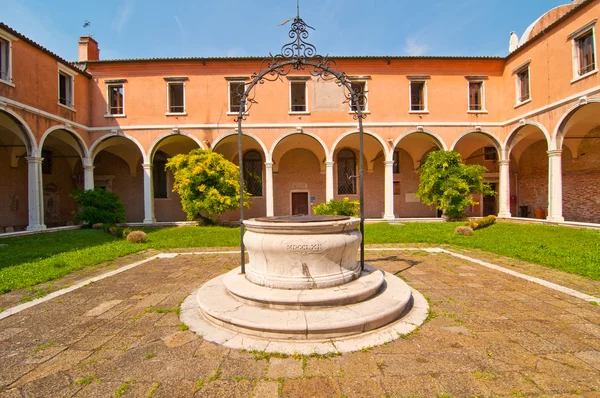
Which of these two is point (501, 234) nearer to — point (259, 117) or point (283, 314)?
point (283, 314)

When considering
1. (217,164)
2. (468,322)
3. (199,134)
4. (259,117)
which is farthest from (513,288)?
(199,134)

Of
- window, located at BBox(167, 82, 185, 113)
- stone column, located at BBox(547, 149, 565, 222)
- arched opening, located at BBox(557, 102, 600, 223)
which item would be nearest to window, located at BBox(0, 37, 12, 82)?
window, located at BBox(167, 82, 185, 113)

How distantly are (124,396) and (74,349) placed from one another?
1.22 m

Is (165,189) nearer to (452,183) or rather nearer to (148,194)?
(148,194)

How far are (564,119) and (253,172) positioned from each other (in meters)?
16.4

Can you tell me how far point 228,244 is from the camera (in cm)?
973

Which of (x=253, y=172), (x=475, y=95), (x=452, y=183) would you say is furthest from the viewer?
(x=253, y=172)

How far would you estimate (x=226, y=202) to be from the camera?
13570 millimetres

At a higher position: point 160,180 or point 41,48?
point 41,48

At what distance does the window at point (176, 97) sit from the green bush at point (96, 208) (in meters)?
6.08

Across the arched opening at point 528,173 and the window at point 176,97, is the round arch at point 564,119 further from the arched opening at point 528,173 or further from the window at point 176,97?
the window at point 176,97

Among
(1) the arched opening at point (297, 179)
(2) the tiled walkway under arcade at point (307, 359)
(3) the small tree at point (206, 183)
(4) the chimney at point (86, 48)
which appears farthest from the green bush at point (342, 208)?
(4) the chimney at point (86, 48)

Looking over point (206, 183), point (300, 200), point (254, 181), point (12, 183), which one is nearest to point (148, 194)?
point (206, 183)

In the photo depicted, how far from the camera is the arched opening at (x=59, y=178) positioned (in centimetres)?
1730
